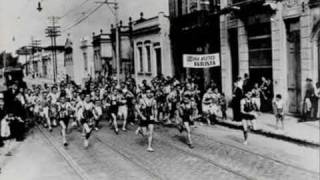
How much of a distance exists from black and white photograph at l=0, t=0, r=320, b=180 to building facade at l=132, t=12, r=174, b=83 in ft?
3.76

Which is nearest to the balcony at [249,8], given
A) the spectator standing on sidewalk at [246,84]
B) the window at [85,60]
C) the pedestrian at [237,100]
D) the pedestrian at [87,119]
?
the spectator standing on sidewalk at [246,84]

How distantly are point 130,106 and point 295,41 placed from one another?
736 cm

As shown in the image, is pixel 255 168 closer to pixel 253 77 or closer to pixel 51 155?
pixel 51 155

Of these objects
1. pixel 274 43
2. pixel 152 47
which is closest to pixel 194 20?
pixel 152 47

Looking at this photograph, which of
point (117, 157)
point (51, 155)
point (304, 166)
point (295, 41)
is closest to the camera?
point (304, 166)

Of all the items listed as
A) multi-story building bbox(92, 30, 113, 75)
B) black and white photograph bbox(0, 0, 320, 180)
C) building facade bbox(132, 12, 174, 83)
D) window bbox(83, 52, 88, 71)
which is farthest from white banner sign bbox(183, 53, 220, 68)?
window bbox(83, 52, 88, 71)

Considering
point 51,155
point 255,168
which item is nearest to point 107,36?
point 51,155

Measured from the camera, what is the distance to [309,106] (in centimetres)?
1600

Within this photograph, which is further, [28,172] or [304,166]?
[28,172]

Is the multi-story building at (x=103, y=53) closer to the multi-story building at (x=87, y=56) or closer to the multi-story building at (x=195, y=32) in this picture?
the multi-story building at (x=87, y=56)

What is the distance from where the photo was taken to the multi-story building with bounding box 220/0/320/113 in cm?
1647

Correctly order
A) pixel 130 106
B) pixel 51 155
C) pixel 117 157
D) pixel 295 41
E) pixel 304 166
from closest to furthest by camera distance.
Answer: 1. pixel 304 166
2. pixel 117 157
3. pixel 51 155
4. pixel 295 41
5. pixel 130 106

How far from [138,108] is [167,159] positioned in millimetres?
2344

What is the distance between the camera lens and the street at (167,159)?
10202 mm
